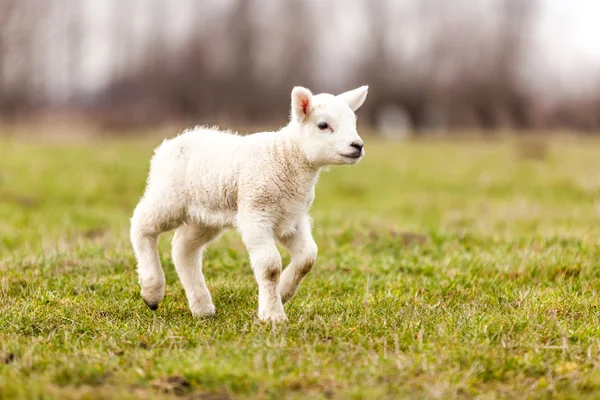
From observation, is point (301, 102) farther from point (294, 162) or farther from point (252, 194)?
point (252, 194)

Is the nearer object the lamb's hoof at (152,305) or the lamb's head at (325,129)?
the lamb's head at (325,129)

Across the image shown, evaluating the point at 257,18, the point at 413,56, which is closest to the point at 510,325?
the point at 257,18

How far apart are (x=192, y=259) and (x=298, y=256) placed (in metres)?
1.03

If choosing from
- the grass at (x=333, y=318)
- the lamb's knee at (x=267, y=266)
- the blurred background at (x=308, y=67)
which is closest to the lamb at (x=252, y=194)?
the lamb's knee at (x=267, y=266)

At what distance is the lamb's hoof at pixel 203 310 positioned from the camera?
5758 mm

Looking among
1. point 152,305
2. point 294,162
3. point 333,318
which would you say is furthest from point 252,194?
point 152,305

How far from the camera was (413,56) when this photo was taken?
44.9 metres

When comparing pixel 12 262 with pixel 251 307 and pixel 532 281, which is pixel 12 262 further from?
pixel 532 281

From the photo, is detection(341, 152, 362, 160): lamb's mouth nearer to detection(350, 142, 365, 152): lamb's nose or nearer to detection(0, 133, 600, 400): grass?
detection(350, 142, 365, 152): lamb's nose

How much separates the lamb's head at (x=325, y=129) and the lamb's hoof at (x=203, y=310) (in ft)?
4.82

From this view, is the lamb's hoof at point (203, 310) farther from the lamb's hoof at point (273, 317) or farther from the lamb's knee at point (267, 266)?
the lamb's knee at point (267, 266)

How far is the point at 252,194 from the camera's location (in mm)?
5363

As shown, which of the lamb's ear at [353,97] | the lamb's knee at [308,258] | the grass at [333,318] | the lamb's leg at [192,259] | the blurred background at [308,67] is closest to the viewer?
the grass at [333,318]

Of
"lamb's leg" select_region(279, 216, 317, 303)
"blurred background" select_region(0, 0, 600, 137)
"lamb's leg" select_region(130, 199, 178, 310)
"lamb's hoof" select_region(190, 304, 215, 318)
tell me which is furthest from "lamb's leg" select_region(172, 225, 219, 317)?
"blurred background" select_region(0, 0, 600, 137)
